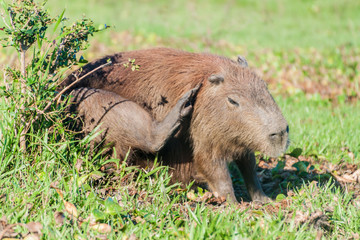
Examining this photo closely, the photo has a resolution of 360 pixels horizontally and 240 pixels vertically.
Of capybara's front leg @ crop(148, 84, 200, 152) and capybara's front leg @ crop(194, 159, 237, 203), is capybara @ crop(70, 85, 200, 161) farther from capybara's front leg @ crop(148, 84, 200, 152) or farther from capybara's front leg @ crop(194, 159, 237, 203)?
capybara's front leg @ crop(194, 159, 237, 203)

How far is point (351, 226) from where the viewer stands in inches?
137

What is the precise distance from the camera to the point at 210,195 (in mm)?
4004

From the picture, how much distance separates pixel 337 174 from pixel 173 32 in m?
7.18

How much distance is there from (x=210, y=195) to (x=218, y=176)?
20 centimetres

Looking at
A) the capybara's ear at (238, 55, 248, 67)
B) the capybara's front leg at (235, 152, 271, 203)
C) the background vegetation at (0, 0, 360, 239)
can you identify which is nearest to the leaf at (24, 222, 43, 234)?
the background vegetation at (0, 0, 360, 239)

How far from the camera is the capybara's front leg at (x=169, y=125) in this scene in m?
3.78

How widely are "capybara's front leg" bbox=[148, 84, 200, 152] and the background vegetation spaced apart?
0.23 meters

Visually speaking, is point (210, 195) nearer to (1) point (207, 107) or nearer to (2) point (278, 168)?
(1) point (207, 107)

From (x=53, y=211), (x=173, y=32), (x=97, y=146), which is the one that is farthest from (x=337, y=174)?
(x=173, y=32)

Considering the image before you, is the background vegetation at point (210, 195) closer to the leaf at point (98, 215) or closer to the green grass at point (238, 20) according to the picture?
the leaf at point (98, 215)

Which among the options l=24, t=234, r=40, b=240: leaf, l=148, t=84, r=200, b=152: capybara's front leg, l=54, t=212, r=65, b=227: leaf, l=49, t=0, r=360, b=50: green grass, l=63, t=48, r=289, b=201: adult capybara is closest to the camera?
l=24, t=234, r=40, b=240: leaf

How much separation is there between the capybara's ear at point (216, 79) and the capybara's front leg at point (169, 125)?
21 centimetres

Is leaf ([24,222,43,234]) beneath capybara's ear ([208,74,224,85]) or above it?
beneath

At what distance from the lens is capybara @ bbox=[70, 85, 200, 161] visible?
3820 millimetres
